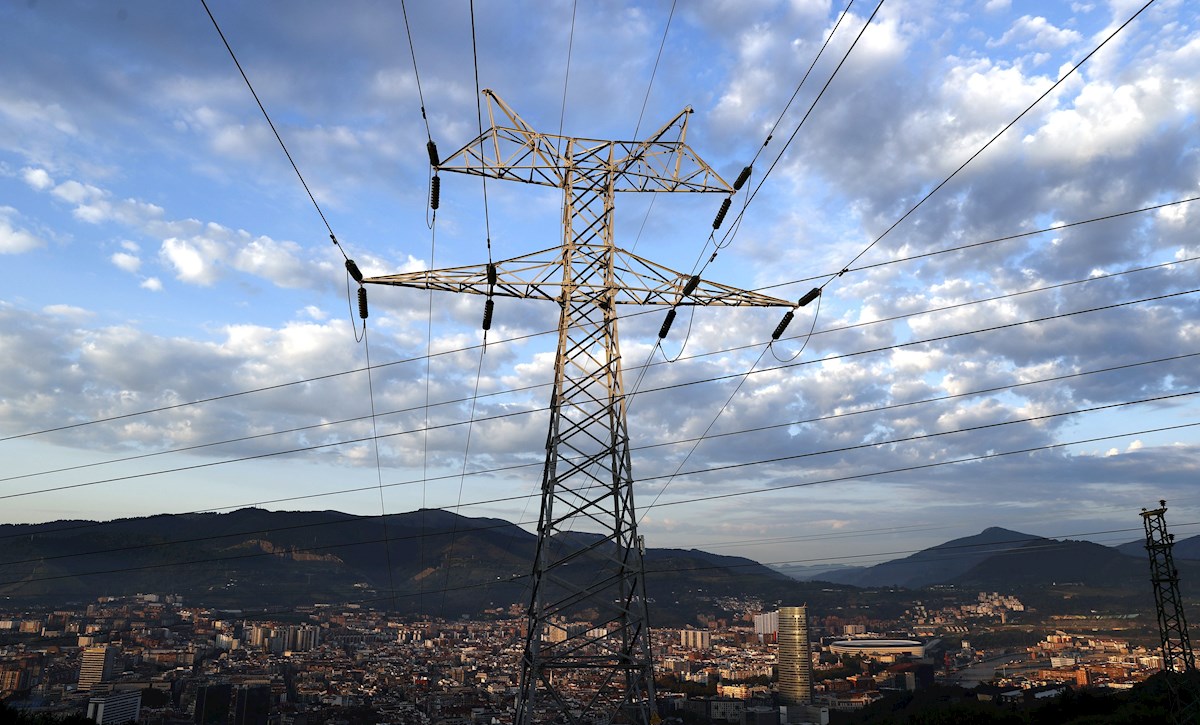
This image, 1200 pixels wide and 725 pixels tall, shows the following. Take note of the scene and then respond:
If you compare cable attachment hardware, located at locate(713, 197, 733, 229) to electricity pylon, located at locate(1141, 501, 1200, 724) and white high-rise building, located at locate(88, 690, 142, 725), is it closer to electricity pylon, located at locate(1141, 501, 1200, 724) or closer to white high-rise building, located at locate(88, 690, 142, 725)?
electricity pylon, located at locate(1141, 501, 1200, 724)

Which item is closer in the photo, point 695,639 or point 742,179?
point 742,179

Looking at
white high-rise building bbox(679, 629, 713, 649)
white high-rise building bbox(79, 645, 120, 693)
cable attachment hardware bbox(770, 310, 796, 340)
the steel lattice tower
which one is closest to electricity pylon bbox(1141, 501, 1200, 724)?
the steel lattice tower

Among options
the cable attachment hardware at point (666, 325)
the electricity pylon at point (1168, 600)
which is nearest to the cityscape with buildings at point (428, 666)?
the cable attachment hardware at point (666, 325)

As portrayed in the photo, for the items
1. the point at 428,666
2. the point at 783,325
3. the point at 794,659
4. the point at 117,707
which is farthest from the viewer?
the point at 794,659

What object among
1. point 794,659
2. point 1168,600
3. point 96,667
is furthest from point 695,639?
point 1168,600

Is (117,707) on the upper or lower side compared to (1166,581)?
lower

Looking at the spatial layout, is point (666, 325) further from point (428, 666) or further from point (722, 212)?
point (428, 666)

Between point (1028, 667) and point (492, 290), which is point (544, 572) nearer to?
point (492, 290)

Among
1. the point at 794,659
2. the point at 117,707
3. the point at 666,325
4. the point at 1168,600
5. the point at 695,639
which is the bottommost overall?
the point at 695,639
